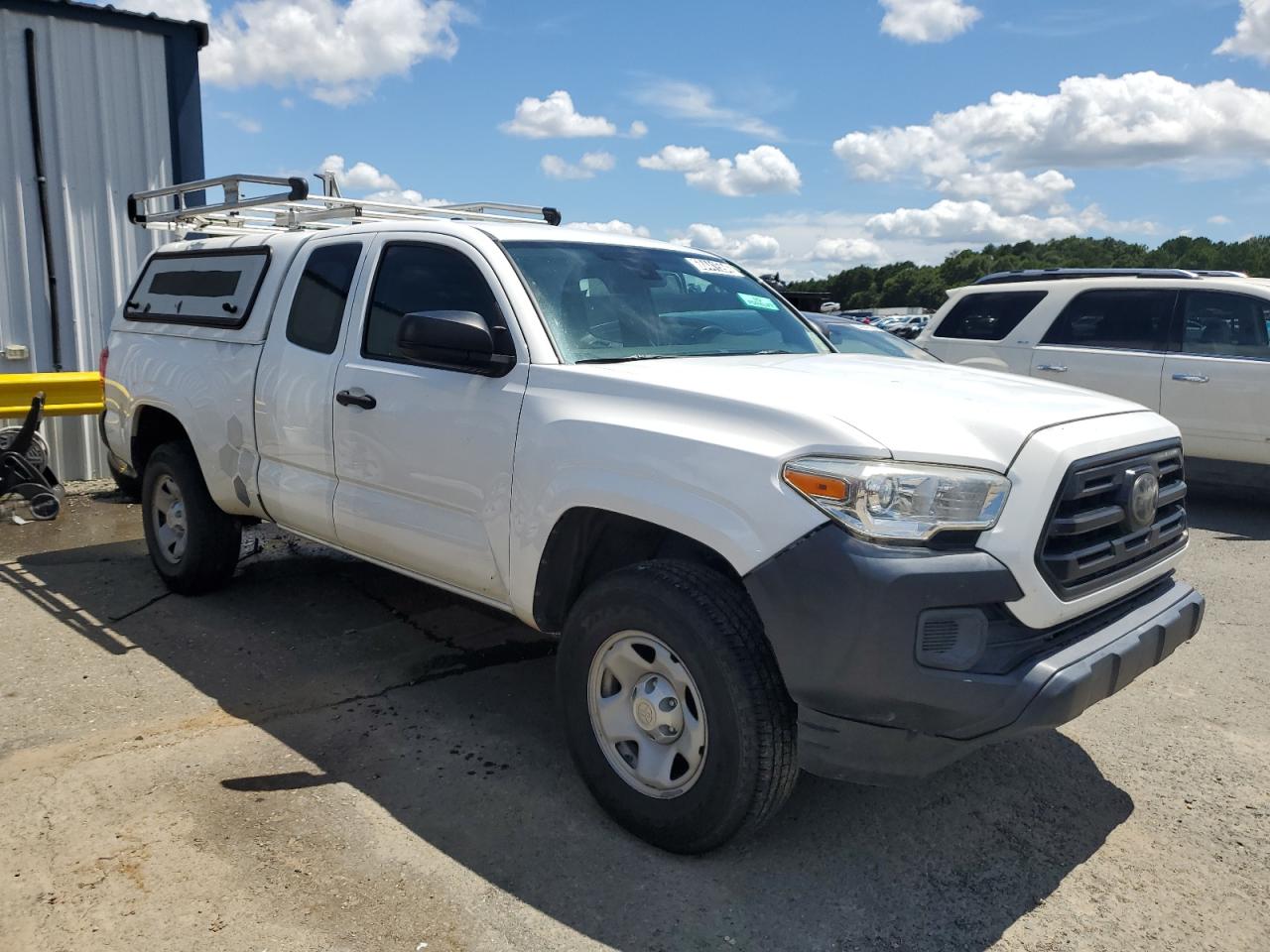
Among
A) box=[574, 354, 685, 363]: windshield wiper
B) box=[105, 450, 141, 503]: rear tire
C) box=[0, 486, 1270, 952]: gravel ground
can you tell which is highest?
box=[574, 354, 685, 363]: windshield wiper

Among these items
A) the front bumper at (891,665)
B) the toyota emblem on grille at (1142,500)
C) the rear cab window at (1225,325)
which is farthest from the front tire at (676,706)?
the rear cab window at (1225,325)

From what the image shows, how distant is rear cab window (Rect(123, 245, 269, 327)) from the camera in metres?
5.14

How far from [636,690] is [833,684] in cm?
73

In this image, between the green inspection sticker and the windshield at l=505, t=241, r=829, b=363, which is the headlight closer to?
the windshield at l=505, t=241, r=829, b=363

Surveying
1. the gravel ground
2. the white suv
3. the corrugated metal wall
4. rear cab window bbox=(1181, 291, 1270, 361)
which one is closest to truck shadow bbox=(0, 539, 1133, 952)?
the gravel ground

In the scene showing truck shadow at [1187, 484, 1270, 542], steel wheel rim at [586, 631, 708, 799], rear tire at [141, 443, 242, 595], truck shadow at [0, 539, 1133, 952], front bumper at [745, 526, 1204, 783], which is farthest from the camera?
truck shadow at [1187, 484, 1270, 542]

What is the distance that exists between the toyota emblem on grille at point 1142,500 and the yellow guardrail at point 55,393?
7.50 meters

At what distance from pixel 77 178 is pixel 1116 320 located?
915 centimetres

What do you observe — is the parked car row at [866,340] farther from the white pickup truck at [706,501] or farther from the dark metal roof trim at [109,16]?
the dark metal roof trim at [109,16]

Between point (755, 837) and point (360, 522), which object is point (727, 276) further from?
point (755, 837)

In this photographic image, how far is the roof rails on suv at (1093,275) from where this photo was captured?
9.18 meters

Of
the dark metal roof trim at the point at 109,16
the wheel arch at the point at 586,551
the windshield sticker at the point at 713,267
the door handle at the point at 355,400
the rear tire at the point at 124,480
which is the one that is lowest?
the rear tire at the point at 124,480

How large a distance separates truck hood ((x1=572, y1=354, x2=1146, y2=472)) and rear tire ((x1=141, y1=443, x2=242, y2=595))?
2901 mm

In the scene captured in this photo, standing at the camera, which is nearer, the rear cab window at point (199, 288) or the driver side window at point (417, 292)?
the driver side window at point (417, 292)
